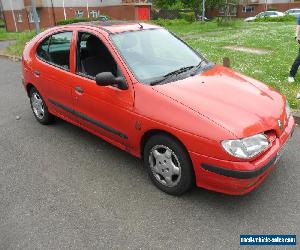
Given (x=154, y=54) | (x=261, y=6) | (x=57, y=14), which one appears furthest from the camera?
(x=261, y=6)

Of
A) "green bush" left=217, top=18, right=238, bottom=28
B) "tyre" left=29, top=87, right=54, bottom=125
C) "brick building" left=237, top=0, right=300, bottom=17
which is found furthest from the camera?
"brick building" left=237, top=0, right=300, bottom=17

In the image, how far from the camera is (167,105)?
10.7 feet

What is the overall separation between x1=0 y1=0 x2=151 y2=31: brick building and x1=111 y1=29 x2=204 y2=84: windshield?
29.9m

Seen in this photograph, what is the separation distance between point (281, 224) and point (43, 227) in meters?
2.25

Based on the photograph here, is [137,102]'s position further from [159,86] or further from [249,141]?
[249,141]

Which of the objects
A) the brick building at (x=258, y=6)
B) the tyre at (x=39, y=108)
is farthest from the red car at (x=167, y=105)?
the brick building at (x=258, y=6)

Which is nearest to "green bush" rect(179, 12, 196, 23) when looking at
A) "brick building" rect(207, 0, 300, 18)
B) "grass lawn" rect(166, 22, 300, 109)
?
"brick building" rect(207, 0, 300, 18)

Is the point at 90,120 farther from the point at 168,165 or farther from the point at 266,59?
the point at 266,59

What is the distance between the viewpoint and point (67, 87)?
443 cm

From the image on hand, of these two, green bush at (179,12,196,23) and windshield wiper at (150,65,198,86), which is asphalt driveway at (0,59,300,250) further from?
green bush at (179,12,196,23)

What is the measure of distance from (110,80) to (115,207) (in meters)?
1.36

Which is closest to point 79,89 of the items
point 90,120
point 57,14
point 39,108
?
point 90,120

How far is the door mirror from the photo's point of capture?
140 inches

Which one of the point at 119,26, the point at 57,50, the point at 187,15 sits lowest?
the point at 187,15
